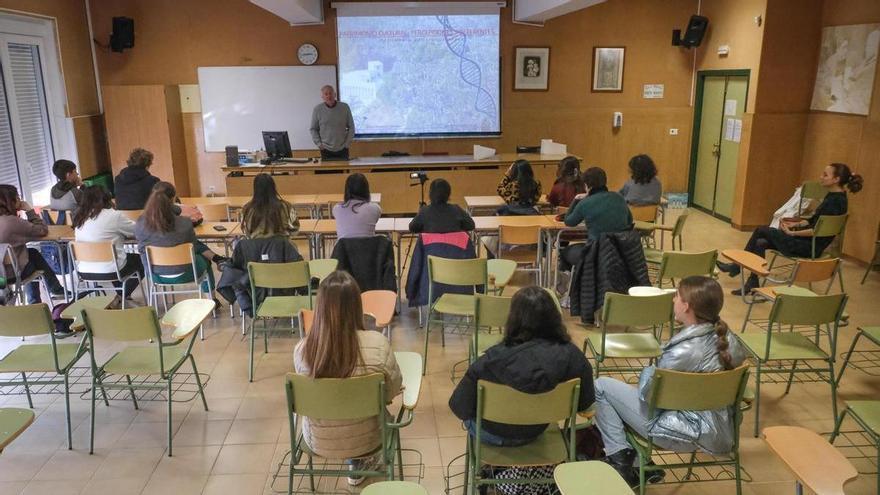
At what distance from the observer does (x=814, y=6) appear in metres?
7.21

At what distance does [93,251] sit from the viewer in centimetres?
469

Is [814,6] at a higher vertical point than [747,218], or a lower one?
higher

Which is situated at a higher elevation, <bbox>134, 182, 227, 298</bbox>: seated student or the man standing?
the man standing

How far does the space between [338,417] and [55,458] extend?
186 cm

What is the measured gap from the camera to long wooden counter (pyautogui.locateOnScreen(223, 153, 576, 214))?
25.7ft

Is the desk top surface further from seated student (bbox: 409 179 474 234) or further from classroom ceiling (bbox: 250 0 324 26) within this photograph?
seated student (bbox: 409 179 474 234)

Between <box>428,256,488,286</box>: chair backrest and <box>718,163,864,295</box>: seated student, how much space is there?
2922 millimetres

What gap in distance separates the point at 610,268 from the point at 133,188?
15.0 ft

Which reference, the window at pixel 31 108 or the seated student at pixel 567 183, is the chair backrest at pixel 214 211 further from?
the seated student at pixel 567 183

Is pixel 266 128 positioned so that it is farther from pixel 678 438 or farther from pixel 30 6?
pixel 678 438

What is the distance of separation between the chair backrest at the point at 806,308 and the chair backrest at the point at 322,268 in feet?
8.91

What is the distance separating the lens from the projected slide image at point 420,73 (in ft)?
28.8

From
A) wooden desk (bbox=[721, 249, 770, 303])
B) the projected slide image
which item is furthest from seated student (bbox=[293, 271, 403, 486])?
the projected slide image

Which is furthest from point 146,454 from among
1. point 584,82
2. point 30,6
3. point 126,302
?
point 584,82
